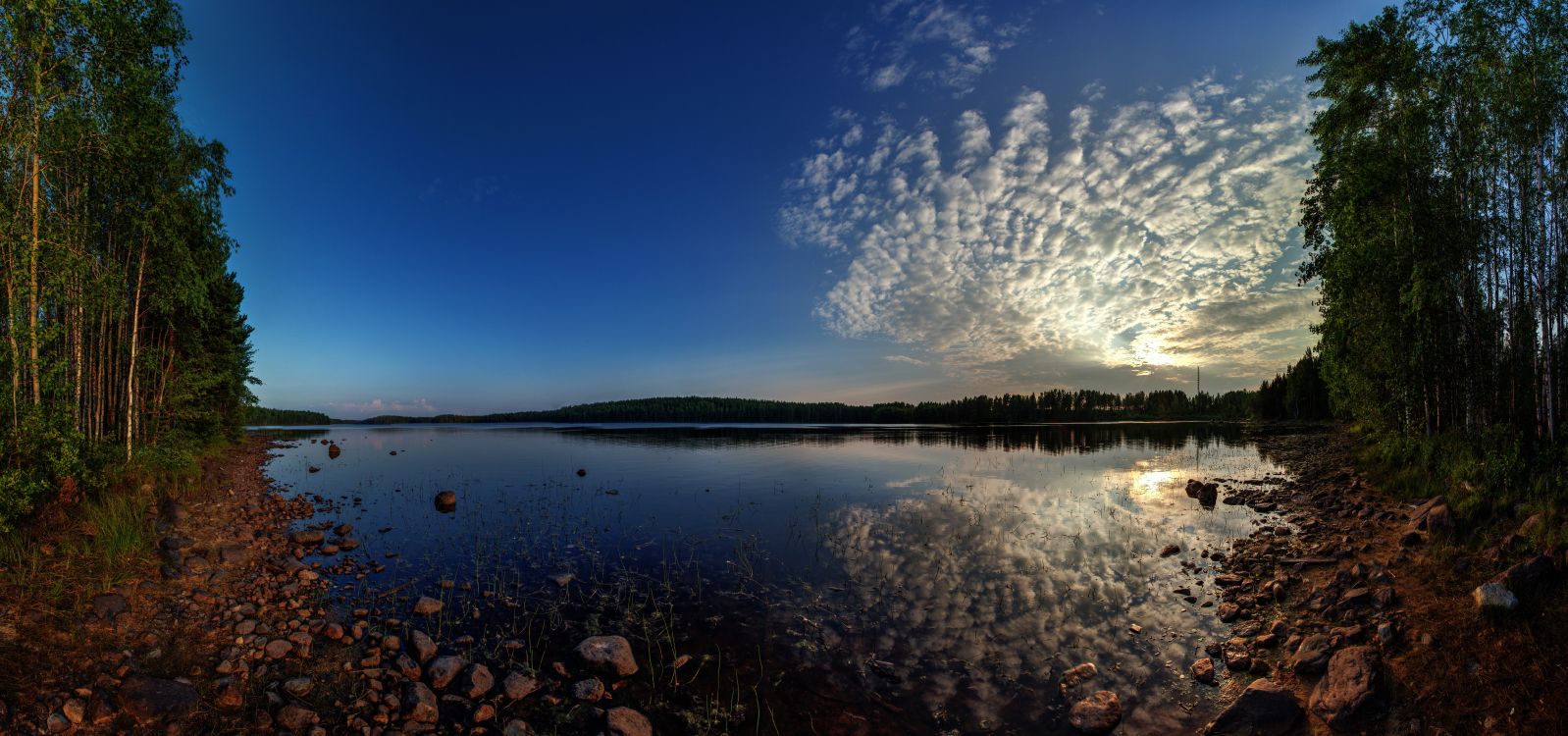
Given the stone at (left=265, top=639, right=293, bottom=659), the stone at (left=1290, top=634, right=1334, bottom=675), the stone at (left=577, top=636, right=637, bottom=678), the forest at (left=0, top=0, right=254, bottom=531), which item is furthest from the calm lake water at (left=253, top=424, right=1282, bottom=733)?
the forest at (left=0, top=0, right=254, bottom=531)

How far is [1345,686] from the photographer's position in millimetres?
7738

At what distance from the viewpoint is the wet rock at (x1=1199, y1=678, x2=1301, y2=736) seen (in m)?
7.55

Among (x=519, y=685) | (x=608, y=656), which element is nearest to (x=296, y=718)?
(x=519, y=685)

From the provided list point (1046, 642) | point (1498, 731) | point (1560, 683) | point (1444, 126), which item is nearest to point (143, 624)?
point (1046, 642)

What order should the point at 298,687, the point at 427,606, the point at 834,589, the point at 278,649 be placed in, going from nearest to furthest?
the point at 298,687, the point at 278,649, the point at 427,606, the point at 834,589

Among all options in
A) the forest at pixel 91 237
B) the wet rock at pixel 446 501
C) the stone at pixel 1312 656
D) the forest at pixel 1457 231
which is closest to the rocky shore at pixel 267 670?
the forest at pixel 91 237

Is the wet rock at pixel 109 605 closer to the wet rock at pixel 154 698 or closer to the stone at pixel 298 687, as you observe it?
the wet rock at pixel 154 698

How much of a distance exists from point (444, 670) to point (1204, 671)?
1385 centimetres

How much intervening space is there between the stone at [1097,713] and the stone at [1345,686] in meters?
2.77

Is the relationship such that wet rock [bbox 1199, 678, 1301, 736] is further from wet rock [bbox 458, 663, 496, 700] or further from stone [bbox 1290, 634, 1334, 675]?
wet rock [bbox 458, 663, 496, 700]

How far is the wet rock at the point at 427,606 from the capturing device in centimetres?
1170

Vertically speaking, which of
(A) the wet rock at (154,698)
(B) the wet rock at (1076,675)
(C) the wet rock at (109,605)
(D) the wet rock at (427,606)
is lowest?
(B) the wet rock at (1076,675)

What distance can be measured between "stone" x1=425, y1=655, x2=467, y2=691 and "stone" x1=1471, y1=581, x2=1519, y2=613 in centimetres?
1740

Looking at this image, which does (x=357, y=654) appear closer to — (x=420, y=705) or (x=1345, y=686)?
(x=420, y=705)
